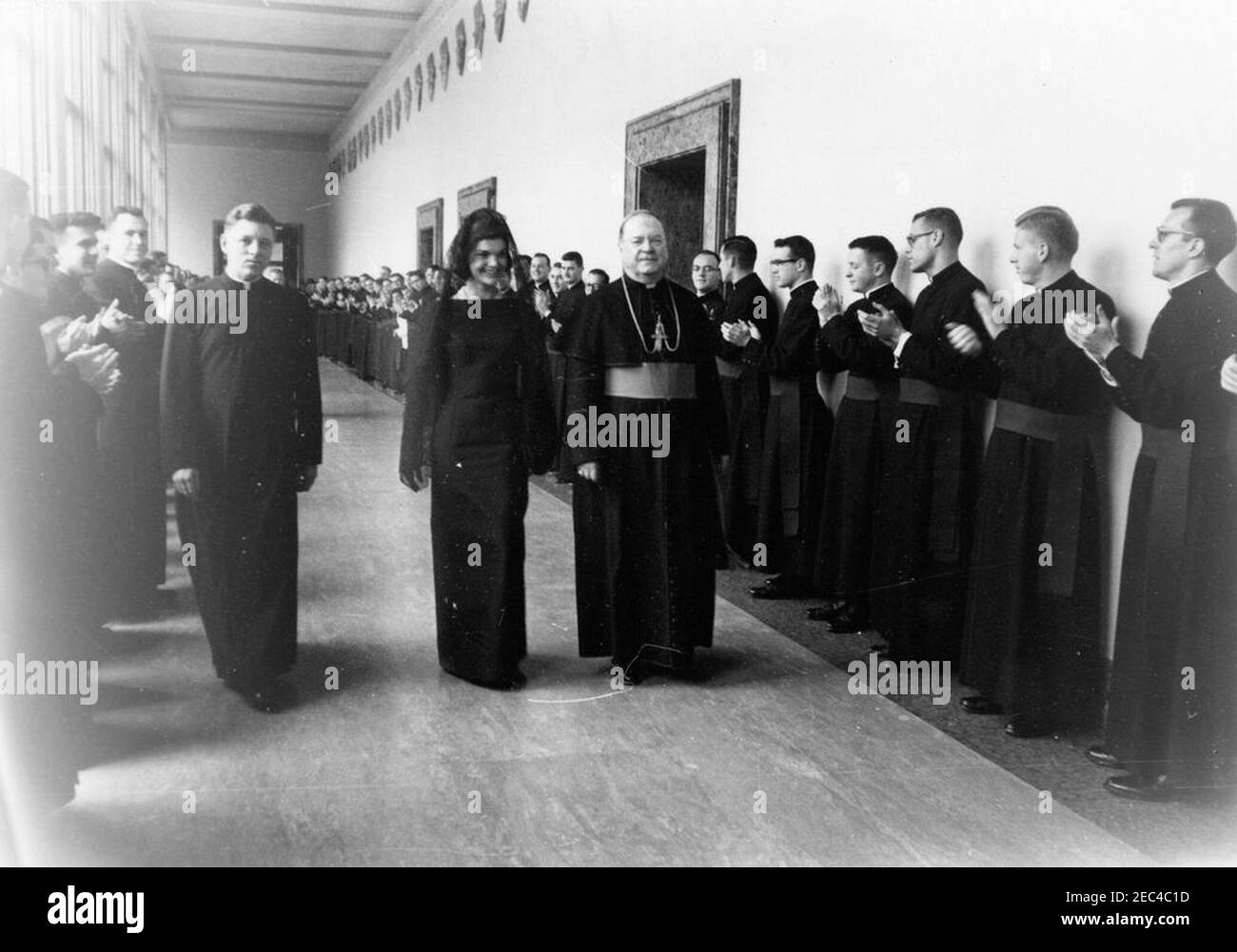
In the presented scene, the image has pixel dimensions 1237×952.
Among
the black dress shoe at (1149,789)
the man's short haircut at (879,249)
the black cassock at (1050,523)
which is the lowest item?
the black dress shoe at (1149,789)

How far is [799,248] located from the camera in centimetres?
661

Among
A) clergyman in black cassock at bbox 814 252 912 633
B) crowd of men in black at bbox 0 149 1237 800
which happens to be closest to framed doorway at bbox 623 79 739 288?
crowd of men in black at bbox 0 149 1237 800

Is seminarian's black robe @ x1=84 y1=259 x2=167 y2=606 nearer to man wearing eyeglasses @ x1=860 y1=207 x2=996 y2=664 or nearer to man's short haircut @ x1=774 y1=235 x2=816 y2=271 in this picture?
man's short haircut @ x1=774 y1=235 x2=816 y2=271

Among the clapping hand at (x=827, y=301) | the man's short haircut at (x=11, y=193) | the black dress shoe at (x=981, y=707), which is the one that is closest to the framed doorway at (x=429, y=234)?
the clapping hand at (x=827, y=301)

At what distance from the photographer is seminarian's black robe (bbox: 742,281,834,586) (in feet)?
21.5

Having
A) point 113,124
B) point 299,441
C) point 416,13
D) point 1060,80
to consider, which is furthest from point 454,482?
point 416,13

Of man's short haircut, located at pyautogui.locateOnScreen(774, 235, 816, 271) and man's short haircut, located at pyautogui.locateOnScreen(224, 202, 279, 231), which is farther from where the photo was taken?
man's short haircut, located at pyautogui.locateOnScreen(774, 235, 816, 271)

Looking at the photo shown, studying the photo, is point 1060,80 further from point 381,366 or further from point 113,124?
point 381,366

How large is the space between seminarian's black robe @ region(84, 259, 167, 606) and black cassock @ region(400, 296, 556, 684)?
1.66 m

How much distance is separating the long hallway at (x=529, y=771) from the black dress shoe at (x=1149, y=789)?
257 mm

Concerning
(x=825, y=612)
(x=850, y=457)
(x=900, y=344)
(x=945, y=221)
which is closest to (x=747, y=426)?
(x=850, y=457)

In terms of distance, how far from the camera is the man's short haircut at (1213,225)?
382 cm

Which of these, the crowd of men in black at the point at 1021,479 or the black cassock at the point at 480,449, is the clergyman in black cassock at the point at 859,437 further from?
the black cassock at the point at 480,449

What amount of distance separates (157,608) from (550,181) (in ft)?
26.8
